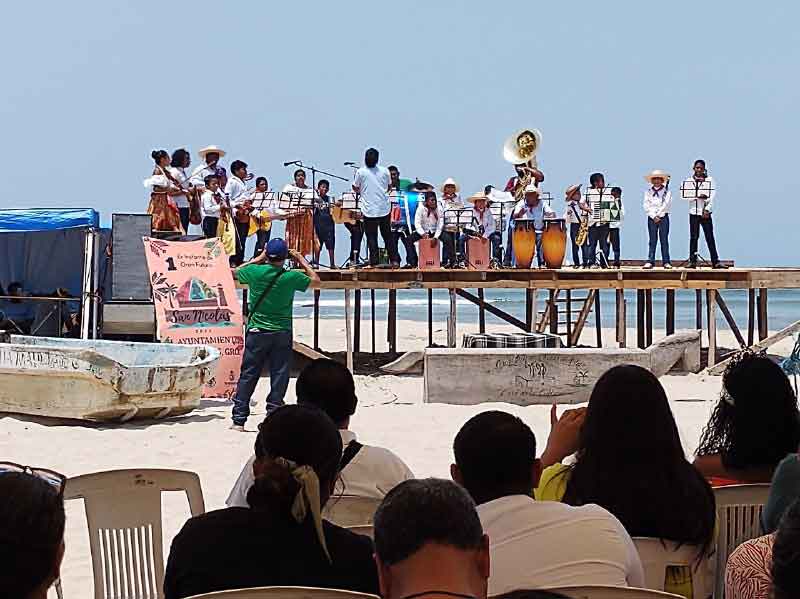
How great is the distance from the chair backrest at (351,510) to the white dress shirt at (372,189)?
1250 cm

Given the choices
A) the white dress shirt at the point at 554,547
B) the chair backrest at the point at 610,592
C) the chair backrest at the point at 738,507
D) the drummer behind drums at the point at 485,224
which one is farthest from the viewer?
the drummer behind drums at the point at 485,224

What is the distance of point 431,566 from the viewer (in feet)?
6.85

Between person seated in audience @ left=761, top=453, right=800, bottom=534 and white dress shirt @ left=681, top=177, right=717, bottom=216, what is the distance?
13.7 meters

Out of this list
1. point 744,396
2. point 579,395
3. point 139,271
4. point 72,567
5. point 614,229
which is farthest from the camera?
point 614,229

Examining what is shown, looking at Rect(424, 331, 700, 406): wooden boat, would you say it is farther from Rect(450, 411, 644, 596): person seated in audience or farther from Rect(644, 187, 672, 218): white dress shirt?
Rect(450, 411, 644, 596): person seated in audience

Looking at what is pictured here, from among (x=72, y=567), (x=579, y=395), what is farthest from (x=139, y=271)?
(x=72, y=567)

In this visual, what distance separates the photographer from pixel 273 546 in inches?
Answer: 114

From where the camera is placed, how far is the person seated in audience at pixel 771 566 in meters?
1.67

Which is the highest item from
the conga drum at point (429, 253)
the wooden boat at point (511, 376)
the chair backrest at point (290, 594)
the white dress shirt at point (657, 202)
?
the white dress shirt at point (657, 202)

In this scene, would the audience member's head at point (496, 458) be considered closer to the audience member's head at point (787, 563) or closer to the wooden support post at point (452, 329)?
the audience member's head at point (787, 563)

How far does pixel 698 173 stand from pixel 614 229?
5.90 ft

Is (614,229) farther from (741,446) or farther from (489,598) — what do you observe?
(489,598)

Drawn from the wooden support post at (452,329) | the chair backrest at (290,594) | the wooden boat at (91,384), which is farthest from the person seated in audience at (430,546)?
the wooden support post at (452,329)

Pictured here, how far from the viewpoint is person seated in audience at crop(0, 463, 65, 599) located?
1.99m
